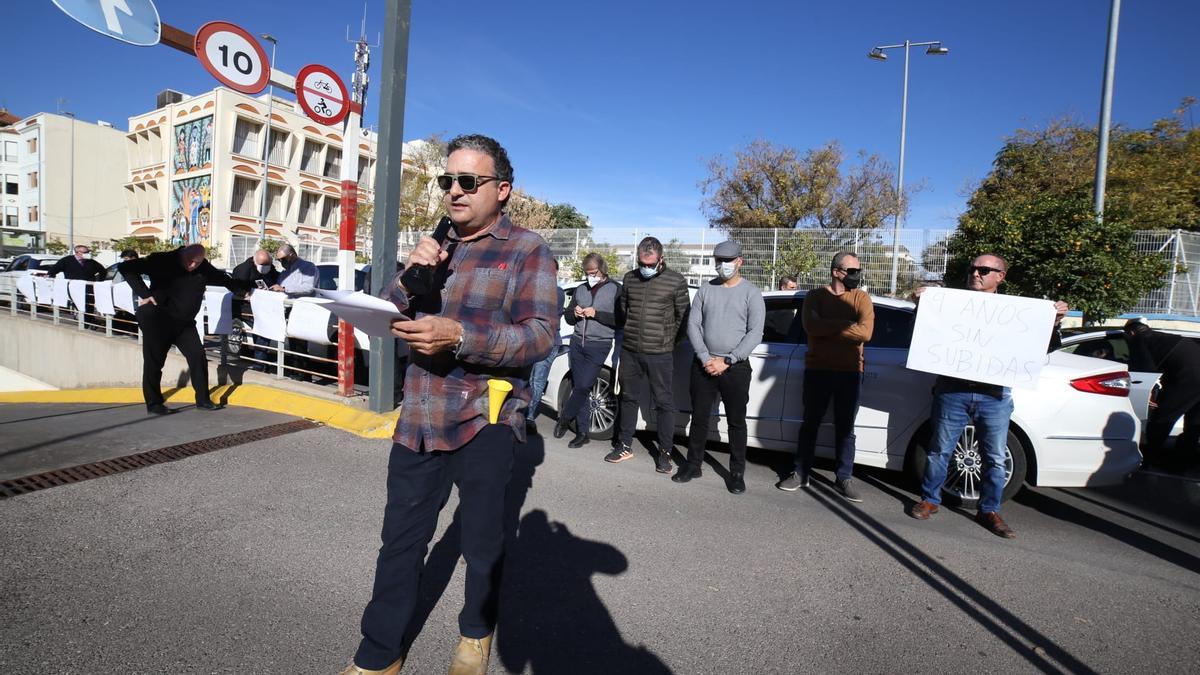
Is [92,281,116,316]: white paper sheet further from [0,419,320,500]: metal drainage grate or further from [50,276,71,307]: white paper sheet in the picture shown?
[0,419,320,500]: metal drainage grate

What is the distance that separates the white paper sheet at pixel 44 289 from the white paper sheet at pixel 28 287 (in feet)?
0.56

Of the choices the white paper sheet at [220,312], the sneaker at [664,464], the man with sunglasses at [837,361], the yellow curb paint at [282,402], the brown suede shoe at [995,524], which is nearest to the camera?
the brown suede shoe at [995,524]

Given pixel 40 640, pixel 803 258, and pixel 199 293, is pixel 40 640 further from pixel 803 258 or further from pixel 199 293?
pixel 803 258

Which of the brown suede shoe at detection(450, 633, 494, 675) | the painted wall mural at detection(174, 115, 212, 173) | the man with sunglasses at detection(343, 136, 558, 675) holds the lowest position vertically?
the brown suede shoe at detection(450, 633, 494, 675)

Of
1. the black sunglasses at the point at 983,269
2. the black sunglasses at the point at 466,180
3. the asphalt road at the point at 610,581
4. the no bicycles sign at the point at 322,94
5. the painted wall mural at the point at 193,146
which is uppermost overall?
the painted wall mural at the point at 193,146

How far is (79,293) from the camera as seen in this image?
11398 millimetres

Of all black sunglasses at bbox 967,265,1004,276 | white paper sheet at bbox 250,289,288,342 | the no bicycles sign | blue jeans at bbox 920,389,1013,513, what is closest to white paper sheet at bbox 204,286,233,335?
white paper sheet at bbox 250,289,288,342

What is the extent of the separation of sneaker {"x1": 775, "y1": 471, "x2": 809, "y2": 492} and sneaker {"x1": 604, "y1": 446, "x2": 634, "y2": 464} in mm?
1319

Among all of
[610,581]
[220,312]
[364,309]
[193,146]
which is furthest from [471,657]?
[193,146]

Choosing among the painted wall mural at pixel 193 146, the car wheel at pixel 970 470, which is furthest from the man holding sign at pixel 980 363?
the painted wall mural at pixel 193 146

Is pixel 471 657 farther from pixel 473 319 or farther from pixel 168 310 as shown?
pixel 168 310

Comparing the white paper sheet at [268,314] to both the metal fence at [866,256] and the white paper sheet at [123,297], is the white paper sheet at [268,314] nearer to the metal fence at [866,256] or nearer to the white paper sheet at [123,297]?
the white paper sheet at [123,297]

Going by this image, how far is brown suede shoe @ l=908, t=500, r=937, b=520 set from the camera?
436 centimetres

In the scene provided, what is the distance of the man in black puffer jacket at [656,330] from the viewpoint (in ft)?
17.2
